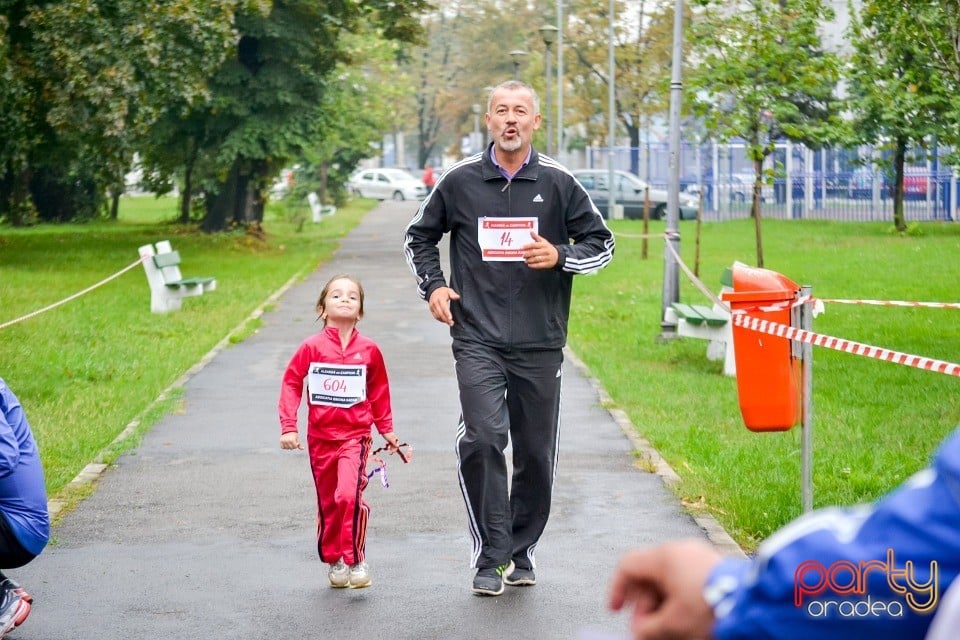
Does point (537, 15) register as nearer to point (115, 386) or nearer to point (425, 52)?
point (425, 52)

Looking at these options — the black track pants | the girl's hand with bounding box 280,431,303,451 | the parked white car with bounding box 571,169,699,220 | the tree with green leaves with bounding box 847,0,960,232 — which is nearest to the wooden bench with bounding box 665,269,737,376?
the tree with green leaves with bounding box 847,0,960,232

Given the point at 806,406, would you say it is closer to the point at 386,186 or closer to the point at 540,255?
the point at 540,255

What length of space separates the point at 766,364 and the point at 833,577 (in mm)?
5241

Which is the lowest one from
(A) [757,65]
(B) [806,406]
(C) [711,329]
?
(C) [711,329]

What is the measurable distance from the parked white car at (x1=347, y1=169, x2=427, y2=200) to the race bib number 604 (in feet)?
217

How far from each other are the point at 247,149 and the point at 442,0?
59.4 m

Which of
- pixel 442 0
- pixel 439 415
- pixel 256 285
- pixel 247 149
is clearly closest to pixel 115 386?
pixel 439 415

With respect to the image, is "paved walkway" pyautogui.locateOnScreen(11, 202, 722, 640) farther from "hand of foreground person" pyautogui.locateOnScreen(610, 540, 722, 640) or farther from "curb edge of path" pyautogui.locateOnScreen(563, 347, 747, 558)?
"hand of foreground person" pyautogui.locateOnScreen(610, 540, 722, 640)

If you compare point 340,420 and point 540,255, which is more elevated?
point 540,255

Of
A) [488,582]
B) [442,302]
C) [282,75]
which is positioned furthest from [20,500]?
[282,75]

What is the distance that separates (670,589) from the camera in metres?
1.56

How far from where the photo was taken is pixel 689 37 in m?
20.4

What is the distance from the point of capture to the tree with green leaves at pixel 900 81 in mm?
14125

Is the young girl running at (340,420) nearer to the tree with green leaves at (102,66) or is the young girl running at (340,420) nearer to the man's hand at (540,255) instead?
the man's hand at (540,255)
